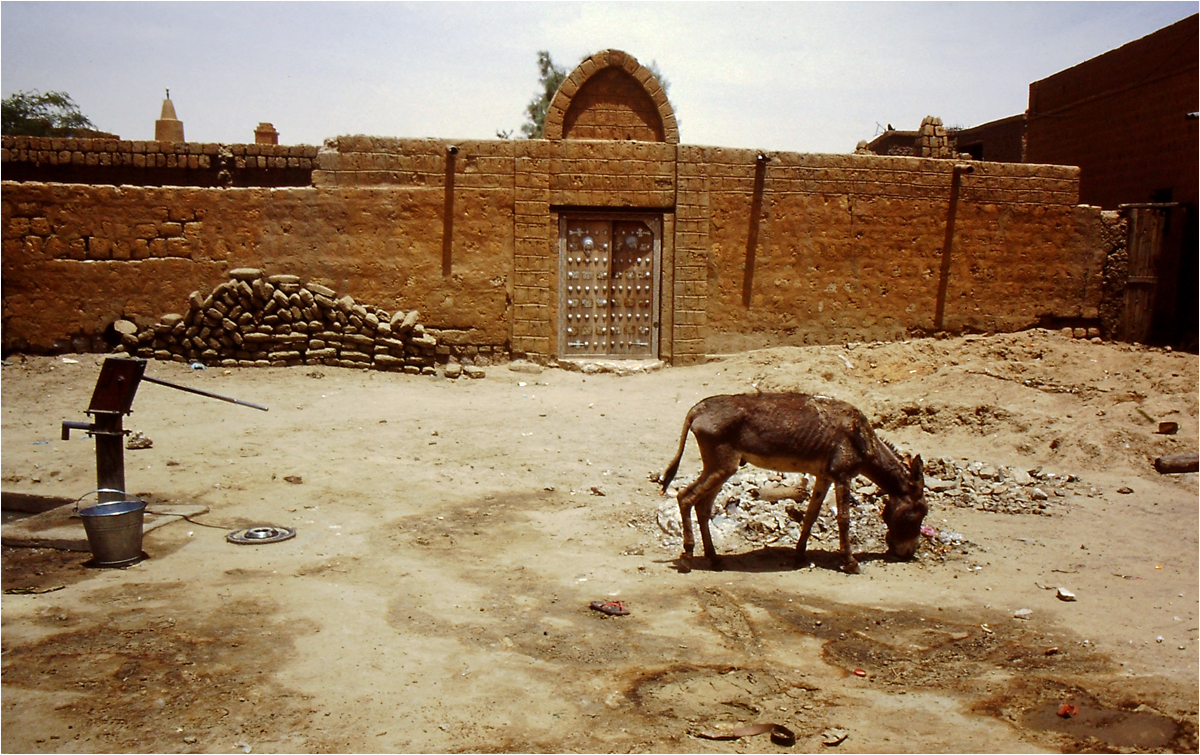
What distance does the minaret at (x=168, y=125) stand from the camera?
17391mm

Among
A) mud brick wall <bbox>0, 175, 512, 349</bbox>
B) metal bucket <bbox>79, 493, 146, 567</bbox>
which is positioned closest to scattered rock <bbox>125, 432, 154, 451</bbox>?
metal bucket <bbox>79, 493, 146, 567</bbox>

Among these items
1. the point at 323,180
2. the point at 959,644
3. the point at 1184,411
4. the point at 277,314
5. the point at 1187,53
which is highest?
the point at 1187,53

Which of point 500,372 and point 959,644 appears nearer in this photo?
point 959,644

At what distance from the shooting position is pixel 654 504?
741 centimetres

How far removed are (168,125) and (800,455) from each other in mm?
16221

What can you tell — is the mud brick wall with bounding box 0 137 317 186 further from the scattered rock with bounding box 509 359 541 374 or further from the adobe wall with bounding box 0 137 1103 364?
the scattered rock with bounding box 509 359 541 374

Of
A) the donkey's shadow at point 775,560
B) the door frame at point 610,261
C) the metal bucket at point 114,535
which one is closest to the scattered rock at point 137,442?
the metal bucket at point 114,535

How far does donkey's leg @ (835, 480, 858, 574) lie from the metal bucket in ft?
15.3

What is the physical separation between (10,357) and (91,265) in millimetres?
1629

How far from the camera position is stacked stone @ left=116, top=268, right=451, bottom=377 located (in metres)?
11.9

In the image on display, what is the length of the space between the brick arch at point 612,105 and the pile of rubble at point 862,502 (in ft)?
22.8

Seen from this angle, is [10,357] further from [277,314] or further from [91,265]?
[277,314]

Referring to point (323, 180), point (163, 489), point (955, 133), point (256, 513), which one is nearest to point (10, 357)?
point (323, 180)

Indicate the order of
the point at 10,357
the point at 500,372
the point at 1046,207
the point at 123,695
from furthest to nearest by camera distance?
1. the point at 1046,207
2. the point at 500,372
3. the point at 10,357
4. the point at 123,695
